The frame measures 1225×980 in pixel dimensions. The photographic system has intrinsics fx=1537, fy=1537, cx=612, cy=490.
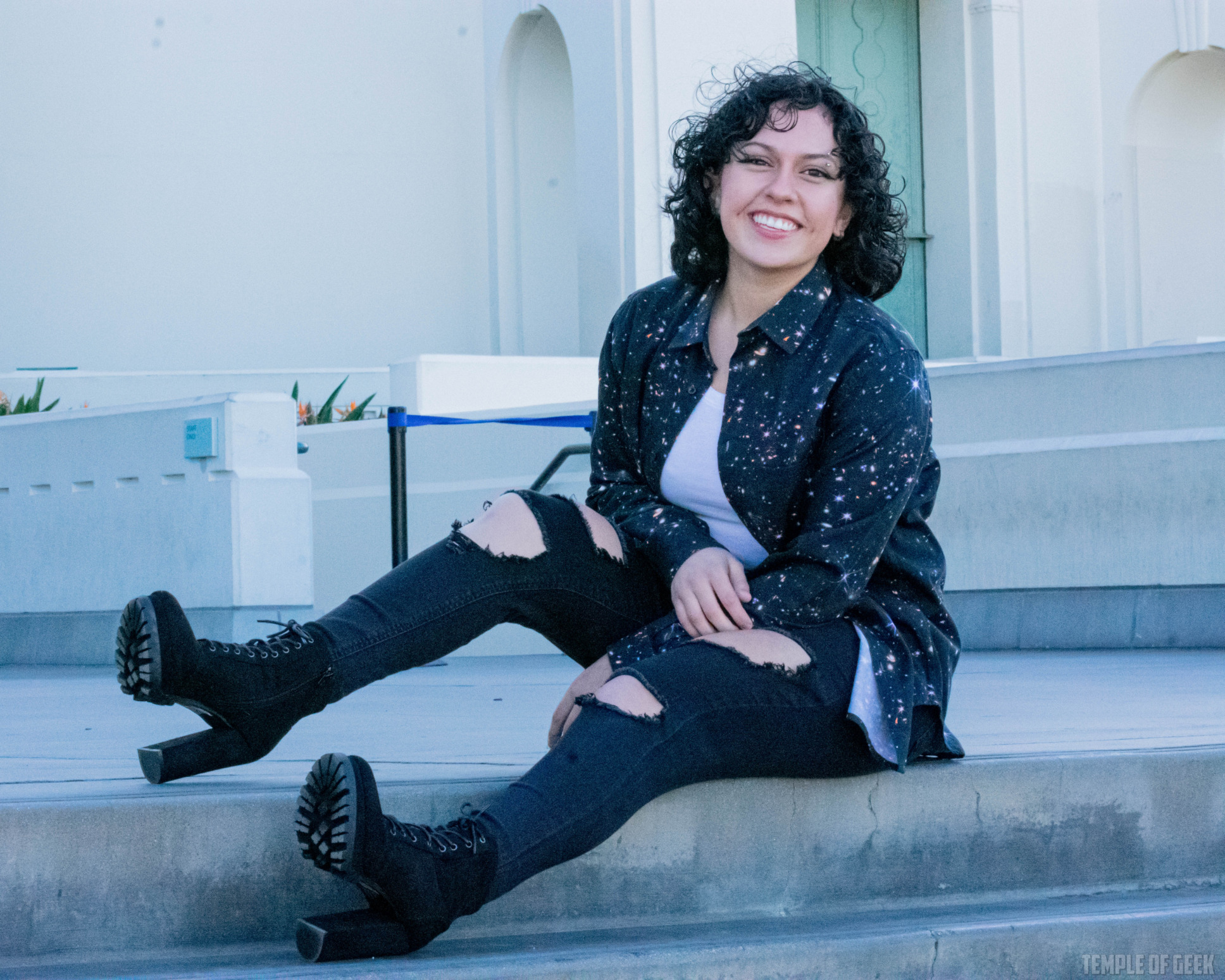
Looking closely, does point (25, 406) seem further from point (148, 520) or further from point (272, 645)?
point (272, 645)

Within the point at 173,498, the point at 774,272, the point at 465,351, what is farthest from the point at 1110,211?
the point at 774,272

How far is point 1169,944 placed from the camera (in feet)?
6.64

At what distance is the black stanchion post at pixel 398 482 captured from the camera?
221 inches

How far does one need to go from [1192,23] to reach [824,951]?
10.1m

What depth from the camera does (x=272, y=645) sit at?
201 centimetres

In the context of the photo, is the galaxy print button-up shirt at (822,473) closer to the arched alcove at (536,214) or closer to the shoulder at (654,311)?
the shoulder at (654,311)

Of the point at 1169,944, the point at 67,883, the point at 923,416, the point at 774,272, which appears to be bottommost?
the point at 1169,944

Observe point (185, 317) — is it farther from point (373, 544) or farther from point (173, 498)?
point (173, 498)

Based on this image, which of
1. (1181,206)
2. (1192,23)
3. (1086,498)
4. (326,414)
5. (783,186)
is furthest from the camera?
(1181,206)

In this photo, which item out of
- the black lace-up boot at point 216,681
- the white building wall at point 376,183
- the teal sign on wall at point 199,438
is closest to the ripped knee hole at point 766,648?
the black lace-up boot at point 216,681

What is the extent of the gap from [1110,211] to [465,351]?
4830 millimetres

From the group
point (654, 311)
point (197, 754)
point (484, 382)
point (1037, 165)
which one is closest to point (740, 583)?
point (654, 311)

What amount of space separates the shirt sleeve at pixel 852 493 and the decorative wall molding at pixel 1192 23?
952cm

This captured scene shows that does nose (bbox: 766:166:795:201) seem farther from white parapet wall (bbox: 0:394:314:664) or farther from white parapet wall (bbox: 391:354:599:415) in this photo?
white parapet wall (bbox: 391:354:599:415)
